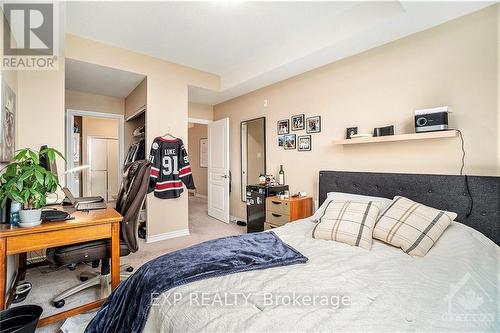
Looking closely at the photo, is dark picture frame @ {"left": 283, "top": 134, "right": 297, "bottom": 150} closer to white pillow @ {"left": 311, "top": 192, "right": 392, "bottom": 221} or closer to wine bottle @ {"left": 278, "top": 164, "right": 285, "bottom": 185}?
wine bottle @ {"left": 278, "top": 164, "right": 285, "bottom": 185}

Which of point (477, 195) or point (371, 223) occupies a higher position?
point (477, 195)

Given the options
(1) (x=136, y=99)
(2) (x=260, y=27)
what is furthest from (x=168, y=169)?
(2) (x=260, y=27)

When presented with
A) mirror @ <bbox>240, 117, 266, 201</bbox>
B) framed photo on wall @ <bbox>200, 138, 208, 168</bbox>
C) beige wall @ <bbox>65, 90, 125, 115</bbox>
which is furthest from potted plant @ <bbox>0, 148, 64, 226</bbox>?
framed photo on wall @ <bbox>200, 138, 208, 168</bbox>

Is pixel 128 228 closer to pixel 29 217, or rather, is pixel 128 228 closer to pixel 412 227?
pixel 29 217

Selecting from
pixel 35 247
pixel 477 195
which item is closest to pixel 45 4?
pixel 35 247

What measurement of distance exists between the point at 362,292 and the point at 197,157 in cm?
693

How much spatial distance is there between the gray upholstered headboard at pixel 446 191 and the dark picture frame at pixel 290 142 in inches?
39.0

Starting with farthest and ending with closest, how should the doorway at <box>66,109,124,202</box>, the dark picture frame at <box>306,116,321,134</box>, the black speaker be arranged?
the doorway at <box>66,109,124,202</box>
the dark picture frame at <box>306,116,321,134</box>
the black speaker

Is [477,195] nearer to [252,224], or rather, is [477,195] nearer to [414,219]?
[414,219]

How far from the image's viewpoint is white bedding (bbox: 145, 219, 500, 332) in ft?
2.76

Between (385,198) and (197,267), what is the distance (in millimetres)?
1869

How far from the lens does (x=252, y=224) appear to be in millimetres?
3504

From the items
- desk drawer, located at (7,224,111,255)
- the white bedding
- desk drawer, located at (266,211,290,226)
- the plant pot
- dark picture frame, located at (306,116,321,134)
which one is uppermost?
dark picture frame, located at (306,116,321,134)

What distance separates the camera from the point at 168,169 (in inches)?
139
